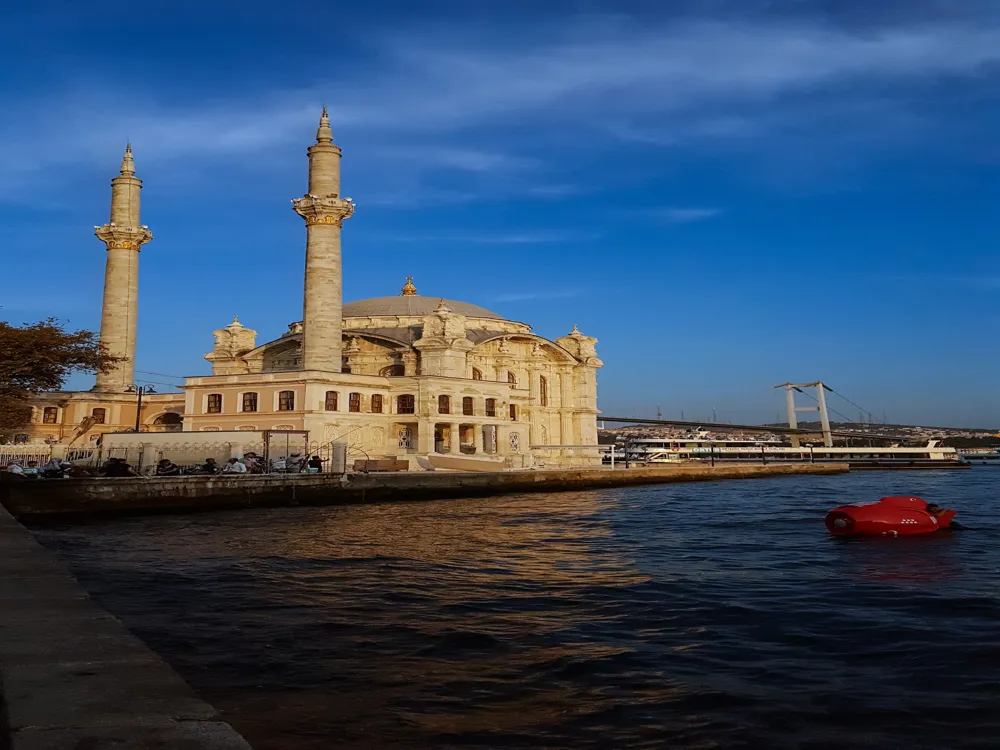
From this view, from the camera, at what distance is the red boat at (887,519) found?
679 inches

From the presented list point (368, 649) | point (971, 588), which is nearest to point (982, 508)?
point (971, 588)

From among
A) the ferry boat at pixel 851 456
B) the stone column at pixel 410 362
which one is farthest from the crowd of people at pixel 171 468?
the ferry boat at pixel 851 456

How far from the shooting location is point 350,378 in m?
42.5

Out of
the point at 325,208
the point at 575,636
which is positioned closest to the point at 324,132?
the point at 325,208

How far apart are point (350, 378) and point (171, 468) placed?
51.7ft

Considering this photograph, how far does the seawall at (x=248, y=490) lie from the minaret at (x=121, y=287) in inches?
1003

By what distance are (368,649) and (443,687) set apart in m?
1.44

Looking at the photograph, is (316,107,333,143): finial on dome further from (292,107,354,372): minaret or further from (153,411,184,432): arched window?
(153,411,184,432): arched window

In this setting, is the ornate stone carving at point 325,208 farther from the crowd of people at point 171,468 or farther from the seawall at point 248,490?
the seawall at point 248,490

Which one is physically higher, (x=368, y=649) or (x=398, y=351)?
(x=398, y=351)

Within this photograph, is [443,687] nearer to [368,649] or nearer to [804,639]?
[368,649]

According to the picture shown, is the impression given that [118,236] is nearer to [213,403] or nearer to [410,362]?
[213,403]

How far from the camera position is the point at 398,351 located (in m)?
50.1

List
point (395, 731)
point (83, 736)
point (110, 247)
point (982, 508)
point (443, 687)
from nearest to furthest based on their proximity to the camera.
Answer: point (83, 736) < point (395, 731) < point (443, 687) < point (982, 508) < point (110, 247)
